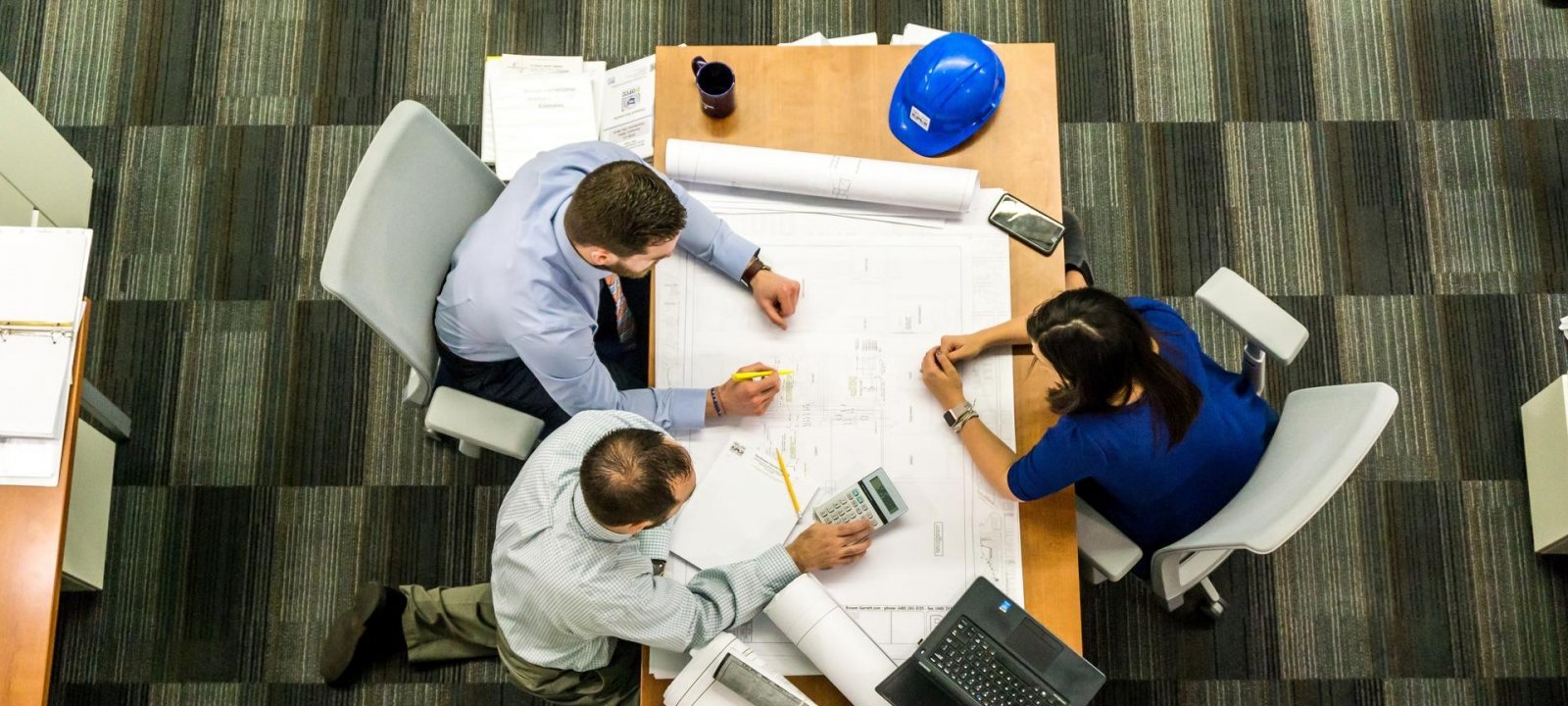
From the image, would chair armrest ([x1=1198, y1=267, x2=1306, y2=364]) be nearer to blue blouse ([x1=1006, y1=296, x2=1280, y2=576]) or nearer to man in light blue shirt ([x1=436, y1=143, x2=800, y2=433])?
blue blouse ([x1=1006, y1=296, x2=1280, y2=576])

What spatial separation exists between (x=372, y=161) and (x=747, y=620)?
2.91 feet

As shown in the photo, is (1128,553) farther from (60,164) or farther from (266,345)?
(60,164)

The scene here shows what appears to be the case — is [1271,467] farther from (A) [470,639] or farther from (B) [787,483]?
(A) [470,639]

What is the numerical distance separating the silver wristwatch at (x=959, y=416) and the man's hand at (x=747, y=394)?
276 millimetres

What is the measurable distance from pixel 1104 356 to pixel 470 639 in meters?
1.52

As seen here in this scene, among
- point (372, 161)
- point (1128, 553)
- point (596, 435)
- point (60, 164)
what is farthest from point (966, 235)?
point (60, 164)

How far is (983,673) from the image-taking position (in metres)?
1.49

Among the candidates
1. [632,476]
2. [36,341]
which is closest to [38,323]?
[36,341]

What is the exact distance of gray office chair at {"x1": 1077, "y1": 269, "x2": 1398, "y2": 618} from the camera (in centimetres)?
139

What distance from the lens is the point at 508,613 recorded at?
5.43ft

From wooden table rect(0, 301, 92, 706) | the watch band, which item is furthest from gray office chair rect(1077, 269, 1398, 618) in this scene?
wooden table rect(0, 301, 92, 706)

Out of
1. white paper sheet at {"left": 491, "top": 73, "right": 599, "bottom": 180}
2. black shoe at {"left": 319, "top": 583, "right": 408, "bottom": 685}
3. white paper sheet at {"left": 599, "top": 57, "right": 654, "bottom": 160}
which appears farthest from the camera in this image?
white paper sheet at {"left": 491, "top": 73, "right": 599, "bottom": 180}

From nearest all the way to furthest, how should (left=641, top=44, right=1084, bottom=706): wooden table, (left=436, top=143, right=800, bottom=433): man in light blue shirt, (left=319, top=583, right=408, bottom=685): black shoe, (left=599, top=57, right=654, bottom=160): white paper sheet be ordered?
(left=436, top=143, right=800, bottom=433): man in light blue shirt < (left=641, top=44, right=1084, bottom=706): wooden table < (left=599, top=57, right=654, bottom=160): white paper sheet < (left=319, top=583, right=408, bottom=685): black shoe

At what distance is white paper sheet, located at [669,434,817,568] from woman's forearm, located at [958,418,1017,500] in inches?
9.9
